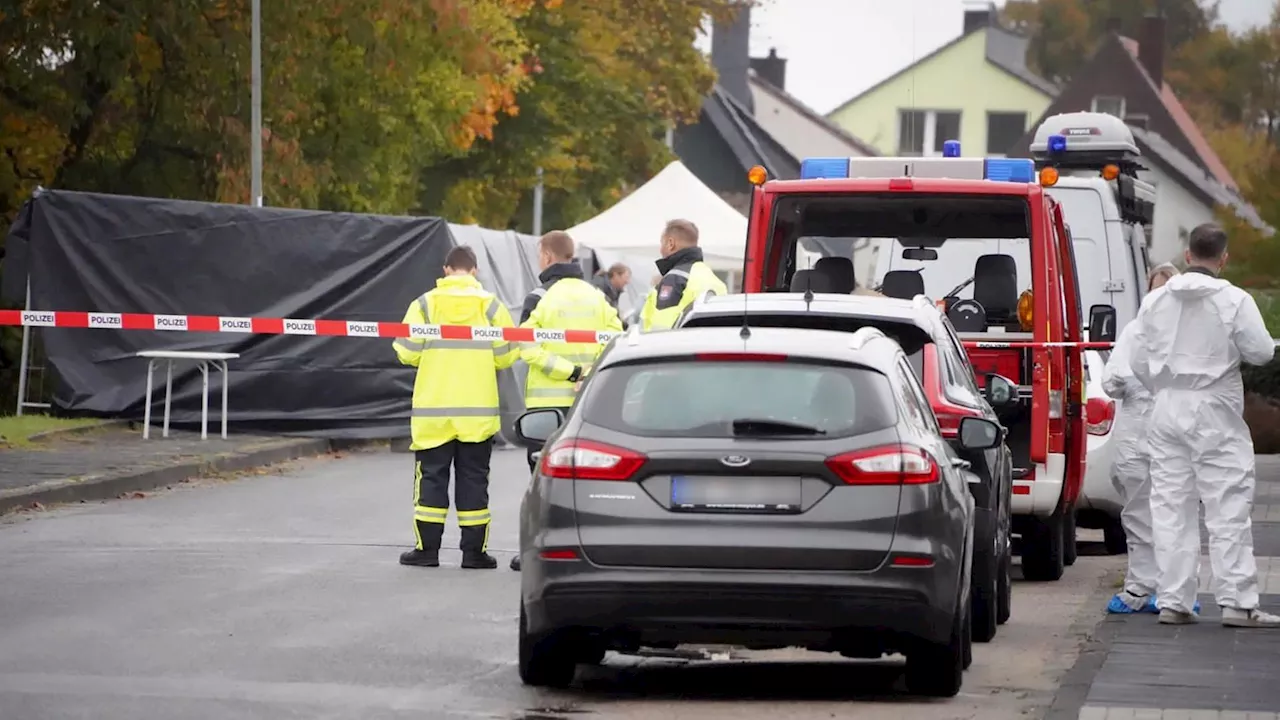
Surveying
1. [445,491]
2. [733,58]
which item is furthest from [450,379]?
[733,58]

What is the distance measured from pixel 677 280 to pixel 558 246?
2.42ft

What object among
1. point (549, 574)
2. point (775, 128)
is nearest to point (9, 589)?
point (549, 574)

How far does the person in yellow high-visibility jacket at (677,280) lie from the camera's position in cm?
1524

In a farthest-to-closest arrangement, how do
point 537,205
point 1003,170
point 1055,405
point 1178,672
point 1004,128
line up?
point 1004,128, point 537,205, point 1003,170, point 1055,405, point 1178,672

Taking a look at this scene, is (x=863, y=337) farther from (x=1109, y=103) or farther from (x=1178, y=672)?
(x=1109, y=103)

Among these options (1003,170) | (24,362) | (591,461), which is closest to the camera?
(591,461)

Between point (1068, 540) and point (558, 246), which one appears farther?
point (1068, 540)

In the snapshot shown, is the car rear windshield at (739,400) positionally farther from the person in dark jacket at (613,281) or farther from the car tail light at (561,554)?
the person in dark jacket at (613,281)

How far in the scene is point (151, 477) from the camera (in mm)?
19219

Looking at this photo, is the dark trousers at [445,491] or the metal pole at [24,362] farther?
the metal pole at [24,362]

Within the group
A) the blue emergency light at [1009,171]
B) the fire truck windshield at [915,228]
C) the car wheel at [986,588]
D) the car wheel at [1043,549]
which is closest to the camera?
the car wheel at [986,588]

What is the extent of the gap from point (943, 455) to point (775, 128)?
8535cm

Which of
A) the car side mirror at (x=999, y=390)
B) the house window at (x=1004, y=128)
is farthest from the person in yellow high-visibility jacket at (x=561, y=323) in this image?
the house window at (x=1004, y=128)

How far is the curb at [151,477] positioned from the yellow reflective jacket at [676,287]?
14.8 feet
